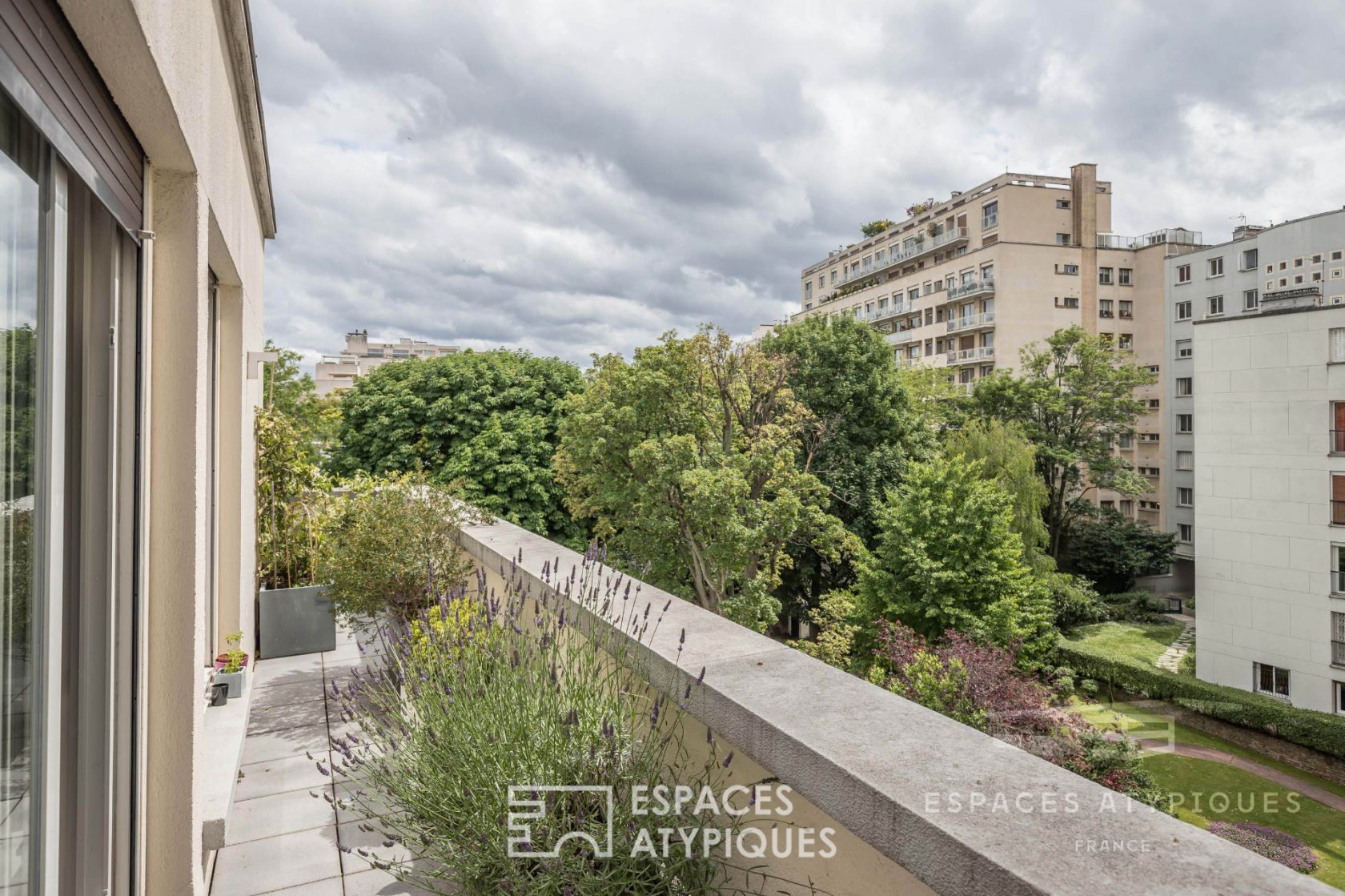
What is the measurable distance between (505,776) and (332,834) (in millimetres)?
1632

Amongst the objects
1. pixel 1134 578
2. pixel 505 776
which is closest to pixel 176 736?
pixel 505 776

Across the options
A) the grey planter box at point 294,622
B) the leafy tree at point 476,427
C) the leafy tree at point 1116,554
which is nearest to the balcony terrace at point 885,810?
the grey planter box at point 294,622

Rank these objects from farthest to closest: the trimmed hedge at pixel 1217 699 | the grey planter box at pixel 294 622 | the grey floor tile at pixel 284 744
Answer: the trimmed hedge at pixel 1217 699 < the grey planter box at pixel 294 622 < the grey floor tile at pixel 284 744

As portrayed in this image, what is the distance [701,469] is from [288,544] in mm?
10097

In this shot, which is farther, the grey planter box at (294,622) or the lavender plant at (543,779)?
the grey planter box at (294,622)

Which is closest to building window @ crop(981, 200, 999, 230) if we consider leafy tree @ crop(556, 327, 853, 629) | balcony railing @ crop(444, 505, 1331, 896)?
leafy tree @ crop(556, 327, 853, 629)

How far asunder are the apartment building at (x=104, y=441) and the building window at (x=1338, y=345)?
24133mm

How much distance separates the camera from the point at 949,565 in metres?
17.9

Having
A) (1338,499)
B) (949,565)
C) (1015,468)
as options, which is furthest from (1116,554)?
(949,565)

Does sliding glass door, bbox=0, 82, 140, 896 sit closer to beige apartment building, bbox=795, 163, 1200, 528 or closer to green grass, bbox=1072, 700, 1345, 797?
green grass, bbox=1072, 700, 1345, 797

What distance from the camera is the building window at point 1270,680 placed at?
60.4 ft

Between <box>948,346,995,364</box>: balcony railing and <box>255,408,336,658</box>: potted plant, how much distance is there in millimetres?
36405

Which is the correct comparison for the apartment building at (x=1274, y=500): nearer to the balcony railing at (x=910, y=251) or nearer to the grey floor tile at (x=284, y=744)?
the balcony railing at (x=910, y=251)

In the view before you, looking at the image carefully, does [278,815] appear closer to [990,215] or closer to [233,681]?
[233,681]
